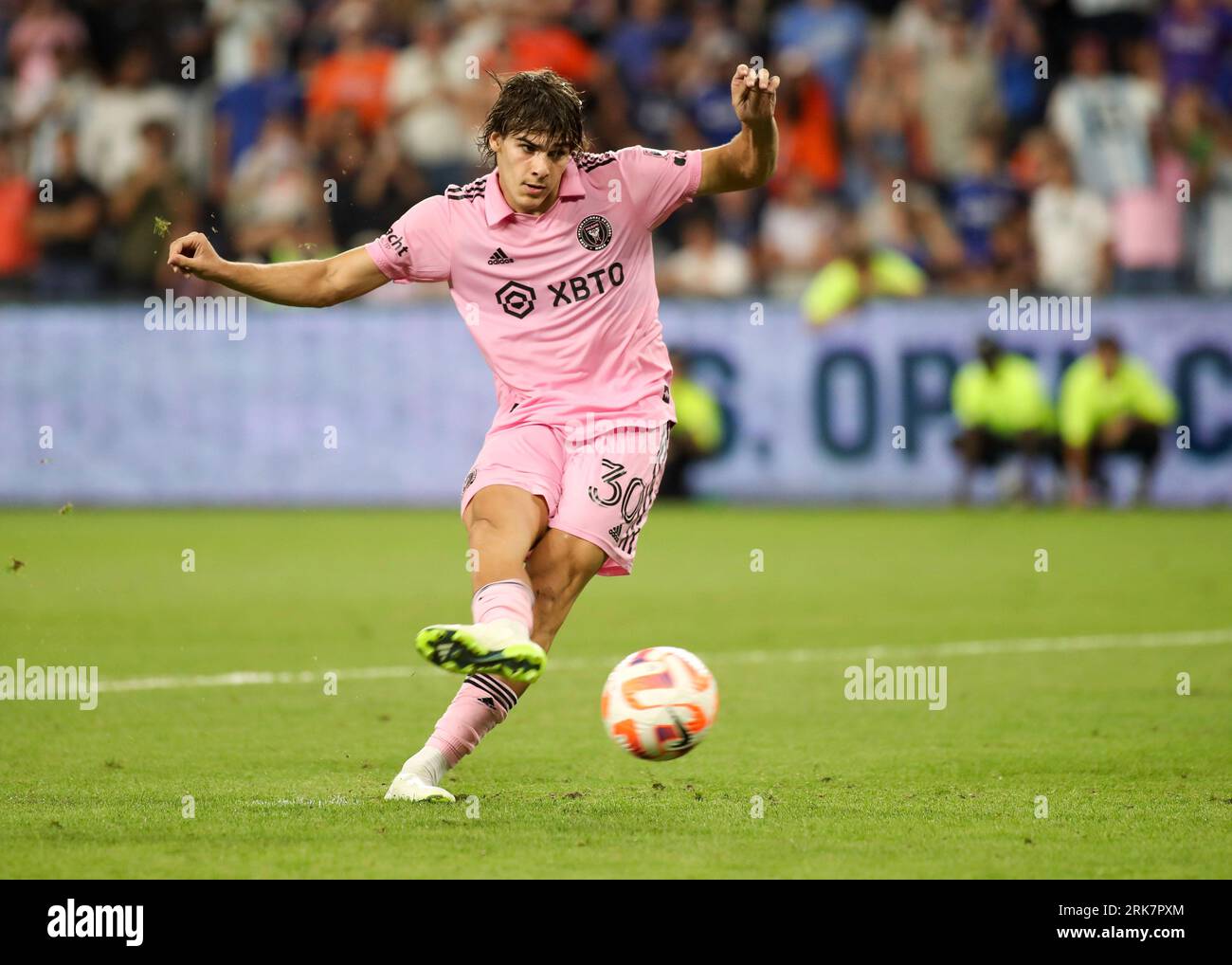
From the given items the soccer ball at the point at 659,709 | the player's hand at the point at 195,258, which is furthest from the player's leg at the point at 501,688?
the player's hand at the point at 195,258

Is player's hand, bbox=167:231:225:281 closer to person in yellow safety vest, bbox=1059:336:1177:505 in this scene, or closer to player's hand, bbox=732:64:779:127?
player's hand, bbox=732:64:779:127

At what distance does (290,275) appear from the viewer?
22.1 ft

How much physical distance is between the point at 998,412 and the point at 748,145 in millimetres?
12161

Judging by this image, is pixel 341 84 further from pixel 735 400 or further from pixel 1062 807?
pixel 1062 807

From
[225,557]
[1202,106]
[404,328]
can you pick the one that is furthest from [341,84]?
[1202,106]

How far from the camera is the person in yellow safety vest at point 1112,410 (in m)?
18.5

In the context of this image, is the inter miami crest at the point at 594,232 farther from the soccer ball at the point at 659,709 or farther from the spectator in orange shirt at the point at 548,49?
the spectator in orange shirt at the point at 548,49

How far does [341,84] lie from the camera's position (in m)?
20.2

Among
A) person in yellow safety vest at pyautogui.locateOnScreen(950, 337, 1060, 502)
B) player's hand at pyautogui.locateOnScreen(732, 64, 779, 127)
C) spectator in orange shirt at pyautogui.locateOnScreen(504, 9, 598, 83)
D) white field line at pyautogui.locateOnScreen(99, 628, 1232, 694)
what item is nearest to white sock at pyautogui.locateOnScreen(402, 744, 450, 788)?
player's hand at pyautogui.locateOnScreen(732, 64, 779, 127)

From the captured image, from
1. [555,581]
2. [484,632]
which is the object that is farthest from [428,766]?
[484,632]

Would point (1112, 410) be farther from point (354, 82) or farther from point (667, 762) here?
point (667, 762)

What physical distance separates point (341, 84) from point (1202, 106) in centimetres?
849

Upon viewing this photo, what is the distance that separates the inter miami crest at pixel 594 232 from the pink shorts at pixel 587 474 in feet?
1.99

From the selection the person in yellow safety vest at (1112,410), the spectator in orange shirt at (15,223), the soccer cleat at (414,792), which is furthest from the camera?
the spectator in orange shirt at (15,223)
